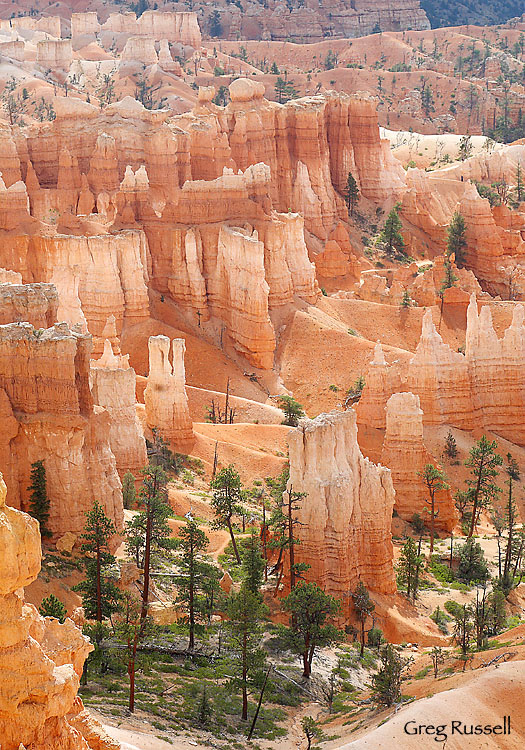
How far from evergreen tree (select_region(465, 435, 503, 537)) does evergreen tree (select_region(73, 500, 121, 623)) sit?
2206 cm

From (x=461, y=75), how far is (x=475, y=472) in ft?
398

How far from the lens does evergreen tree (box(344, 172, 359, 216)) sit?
110 metres

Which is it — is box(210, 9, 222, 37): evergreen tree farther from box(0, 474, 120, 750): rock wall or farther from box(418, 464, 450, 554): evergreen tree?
box(0, 474, 120, 750): rock wall

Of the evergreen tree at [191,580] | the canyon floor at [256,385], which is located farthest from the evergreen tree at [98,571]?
the evergreen tree at [191,580]

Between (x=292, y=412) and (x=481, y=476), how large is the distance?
1375 cm

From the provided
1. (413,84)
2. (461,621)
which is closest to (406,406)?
(461,621)

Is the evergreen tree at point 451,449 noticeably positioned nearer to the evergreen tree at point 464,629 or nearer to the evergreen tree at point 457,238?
the evergreen tree at point 464,629

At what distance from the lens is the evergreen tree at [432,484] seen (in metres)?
57.8

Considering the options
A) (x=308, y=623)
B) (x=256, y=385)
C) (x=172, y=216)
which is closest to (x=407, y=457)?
(x=256, y=385)

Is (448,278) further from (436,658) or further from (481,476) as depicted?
(436,658)

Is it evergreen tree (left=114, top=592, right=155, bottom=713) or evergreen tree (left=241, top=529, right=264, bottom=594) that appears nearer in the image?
evergreen tree (left=114, top=592, right=155, bottom=713)

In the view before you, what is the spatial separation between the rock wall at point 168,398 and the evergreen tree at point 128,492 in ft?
32.8

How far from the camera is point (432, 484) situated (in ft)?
195

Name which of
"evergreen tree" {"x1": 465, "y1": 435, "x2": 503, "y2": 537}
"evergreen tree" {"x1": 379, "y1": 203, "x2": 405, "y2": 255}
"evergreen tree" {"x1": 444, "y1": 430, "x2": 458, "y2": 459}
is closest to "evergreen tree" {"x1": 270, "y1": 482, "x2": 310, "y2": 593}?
"evergreen tree" {"x1": 465, "y1": 435, "x2": 503, "y2": 537}
